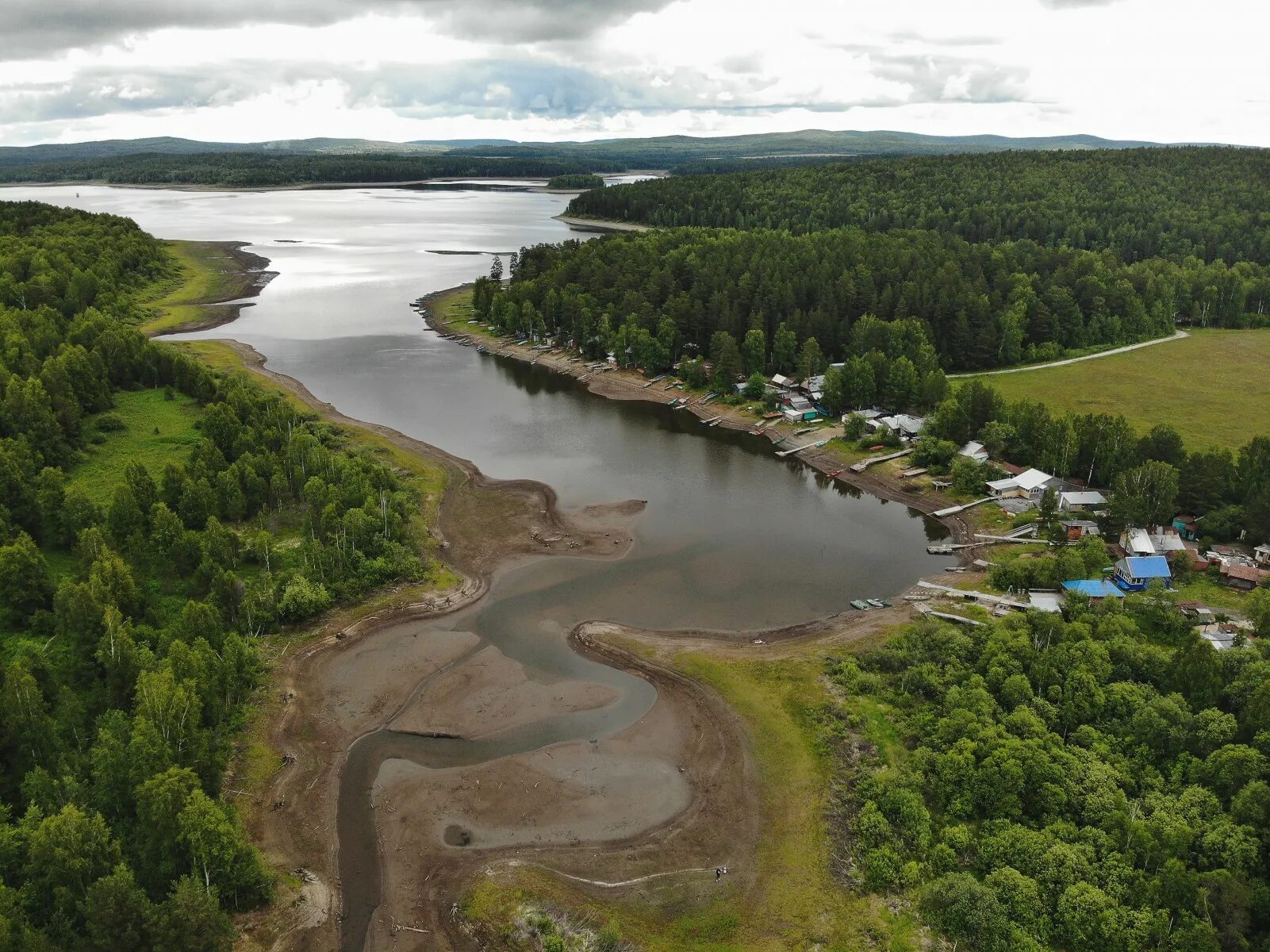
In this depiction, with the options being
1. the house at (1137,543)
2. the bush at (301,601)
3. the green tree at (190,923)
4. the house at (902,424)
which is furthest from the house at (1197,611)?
the bush at (301,601)

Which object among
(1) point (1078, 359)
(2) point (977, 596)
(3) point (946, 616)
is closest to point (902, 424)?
(2) point (977, 596)

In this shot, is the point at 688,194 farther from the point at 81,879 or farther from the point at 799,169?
the point at 81,879

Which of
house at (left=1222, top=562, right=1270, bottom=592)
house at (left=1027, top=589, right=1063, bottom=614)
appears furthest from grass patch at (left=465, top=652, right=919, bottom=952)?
house at (left=1222, top=562, right=1270, bottom=592)

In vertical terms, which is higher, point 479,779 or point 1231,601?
point 1231,601

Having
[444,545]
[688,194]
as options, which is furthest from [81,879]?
[688,194]

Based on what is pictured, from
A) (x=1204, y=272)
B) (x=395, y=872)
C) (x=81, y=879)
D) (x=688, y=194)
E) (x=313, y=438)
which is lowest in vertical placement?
(x=395, y=872)

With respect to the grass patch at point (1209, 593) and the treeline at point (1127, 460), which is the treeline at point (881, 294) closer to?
the treeline at point (1127, 460)
